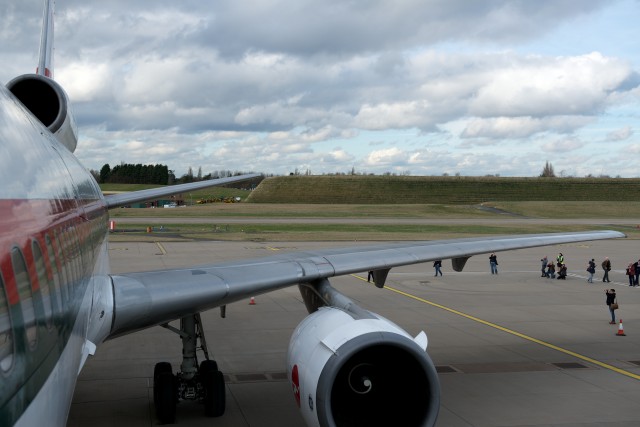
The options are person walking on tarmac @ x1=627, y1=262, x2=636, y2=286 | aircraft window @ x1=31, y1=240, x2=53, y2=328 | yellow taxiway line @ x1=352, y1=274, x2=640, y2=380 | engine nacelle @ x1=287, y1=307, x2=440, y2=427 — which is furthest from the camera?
person walking on tarmac @ x1=627, y1=262, x2=636, y2=286

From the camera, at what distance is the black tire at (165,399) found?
11734mm

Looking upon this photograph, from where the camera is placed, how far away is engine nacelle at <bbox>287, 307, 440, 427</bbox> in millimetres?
7539

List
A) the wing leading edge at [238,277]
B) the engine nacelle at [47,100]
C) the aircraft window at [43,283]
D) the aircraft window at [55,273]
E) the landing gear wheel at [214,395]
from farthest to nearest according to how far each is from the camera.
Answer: the landing gear wheel at [214,395] → the engine nacelle at [47,100] → the wing leading edge at [238,277] → the aircraft window at [55,273] → the aircraft window at [43,283]

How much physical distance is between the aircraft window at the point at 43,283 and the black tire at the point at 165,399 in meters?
8.01

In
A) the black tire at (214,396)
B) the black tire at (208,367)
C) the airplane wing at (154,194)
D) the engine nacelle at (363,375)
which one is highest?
the airplane wing at (154,194)

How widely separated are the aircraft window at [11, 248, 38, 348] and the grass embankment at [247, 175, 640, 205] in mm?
132321

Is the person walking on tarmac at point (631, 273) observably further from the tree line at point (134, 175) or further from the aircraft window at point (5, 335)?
the tree line at point (134, 175)

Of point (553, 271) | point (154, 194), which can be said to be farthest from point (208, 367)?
point (553, 271)

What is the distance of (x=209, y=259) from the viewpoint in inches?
1580

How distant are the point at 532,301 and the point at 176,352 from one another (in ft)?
49.2

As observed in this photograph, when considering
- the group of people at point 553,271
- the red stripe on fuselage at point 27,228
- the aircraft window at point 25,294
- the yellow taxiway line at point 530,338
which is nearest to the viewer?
the red stripe on fuselage at point 27,228

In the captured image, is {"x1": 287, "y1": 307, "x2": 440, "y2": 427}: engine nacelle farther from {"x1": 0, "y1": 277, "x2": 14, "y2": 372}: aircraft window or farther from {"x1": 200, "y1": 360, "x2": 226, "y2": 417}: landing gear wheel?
{"x1": 0, "y1": 277, "x2": 14, "y2": 372}: aircraft window

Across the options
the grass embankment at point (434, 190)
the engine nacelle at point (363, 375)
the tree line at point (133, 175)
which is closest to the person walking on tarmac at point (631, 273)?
the engine nacelle at point (363, 375)

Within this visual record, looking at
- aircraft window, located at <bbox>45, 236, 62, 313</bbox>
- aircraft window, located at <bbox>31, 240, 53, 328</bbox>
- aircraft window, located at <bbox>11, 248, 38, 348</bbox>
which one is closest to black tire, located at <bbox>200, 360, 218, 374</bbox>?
aircraft window, located at <bbox>45, 236, 62, 313</bbox>
